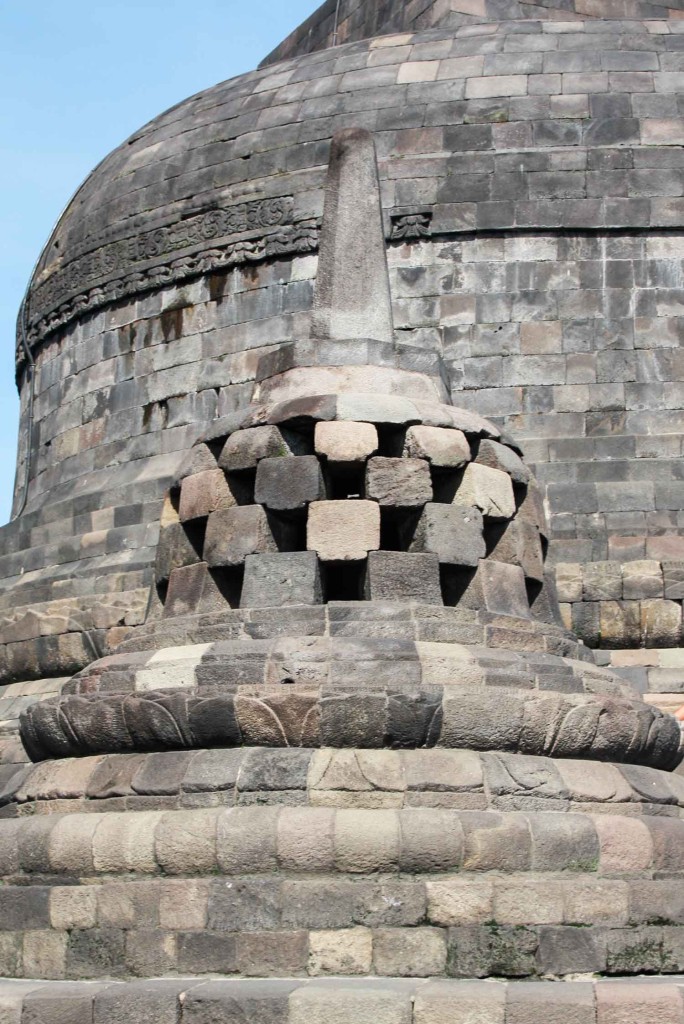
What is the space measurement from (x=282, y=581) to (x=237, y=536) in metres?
0.54

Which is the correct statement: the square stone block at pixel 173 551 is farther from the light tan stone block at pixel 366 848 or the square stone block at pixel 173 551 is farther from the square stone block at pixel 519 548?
the light tan stone block at pixel 366 848

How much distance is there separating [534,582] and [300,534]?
175 cm

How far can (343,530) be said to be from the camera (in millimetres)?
11312

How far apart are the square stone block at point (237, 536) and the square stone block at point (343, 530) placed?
0.32 metres

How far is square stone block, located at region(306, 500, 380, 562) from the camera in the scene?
11.3 m

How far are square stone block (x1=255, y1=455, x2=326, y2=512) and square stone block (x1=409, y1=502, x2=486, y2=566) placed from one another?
27.5 inches

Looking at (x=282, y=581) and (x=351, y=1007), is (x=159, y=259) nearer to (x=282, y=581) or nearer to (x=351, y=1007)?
(x=282, y=581)

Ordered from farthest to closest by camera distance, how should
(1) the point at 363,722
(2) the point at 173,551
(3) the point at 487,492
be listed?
(2) the point at 173,551 → (3) the point at 487,492 → (1) the point at 363,722

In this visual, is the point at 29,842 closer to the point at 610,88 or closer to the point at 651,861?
the point at 651,861

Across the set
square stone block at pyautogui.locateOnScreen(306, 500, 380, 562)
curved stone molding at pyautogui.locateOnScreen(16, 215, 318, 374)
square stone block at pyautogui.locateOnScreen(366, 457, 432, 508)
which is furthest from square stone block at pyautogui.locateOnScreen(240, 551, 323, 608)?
curved stone molding at pyautogui.locateOnScreen(16, 215, 318, 374)

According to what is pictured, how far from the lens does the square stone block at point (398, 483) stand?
1145cm

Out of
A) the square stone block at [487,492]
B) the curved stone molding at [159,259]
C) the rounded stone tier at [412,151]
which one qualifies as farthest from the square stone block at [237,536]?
the curved stone molding at [159,259]

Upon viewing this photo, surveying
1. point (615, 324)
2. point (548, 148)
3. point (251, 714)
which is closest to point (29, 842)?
point (251, 714)

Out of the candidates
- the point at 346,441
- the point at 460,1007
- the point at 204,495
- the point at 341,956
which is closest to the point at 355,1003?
the point at 460,1007
